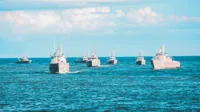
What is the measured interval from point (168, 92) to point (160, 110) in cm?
2692

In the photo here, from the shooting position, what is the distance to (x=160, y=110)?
2977 inches

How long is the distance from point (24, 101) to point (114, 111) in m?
→ 18.5

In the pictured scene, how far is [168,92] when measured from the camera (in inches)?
4026

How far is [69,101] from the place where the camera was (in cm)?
8794

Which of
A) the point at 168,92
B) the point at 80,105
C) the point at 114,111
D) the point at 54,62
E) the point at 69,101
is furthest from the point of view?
the point at 54,62

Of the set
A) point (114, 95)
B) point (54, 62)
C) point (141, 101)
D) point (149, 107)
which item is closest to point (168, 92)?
point (114, 95)

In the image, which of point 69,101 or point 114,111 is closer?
point 114,111

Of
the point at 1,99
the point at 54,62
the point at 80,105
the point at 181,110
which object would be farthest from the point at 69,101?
the point at 54,62

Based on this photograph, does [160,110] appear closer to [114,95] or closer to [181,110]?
[181,110]

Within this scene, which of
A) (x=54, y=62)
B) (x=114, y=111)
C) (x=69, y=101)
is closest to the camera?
(x=114, y=111)

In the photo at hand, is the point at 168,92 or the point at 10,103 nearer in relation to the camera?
the point at 10,103

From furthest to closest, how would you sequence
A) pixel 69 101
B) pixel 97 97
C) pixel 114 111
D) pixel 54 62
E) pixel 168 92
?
pixel 54 62
pixel 168 92
pixel 97 97
pixel 69 101
pixel 114 111

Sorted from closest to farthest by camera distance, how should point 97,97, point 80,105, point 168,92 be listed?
point 80,105 → point 97,97 → point 168,92

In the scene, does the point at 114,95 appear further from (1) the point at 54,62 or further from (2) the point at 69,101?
(1) the point at 54,62
